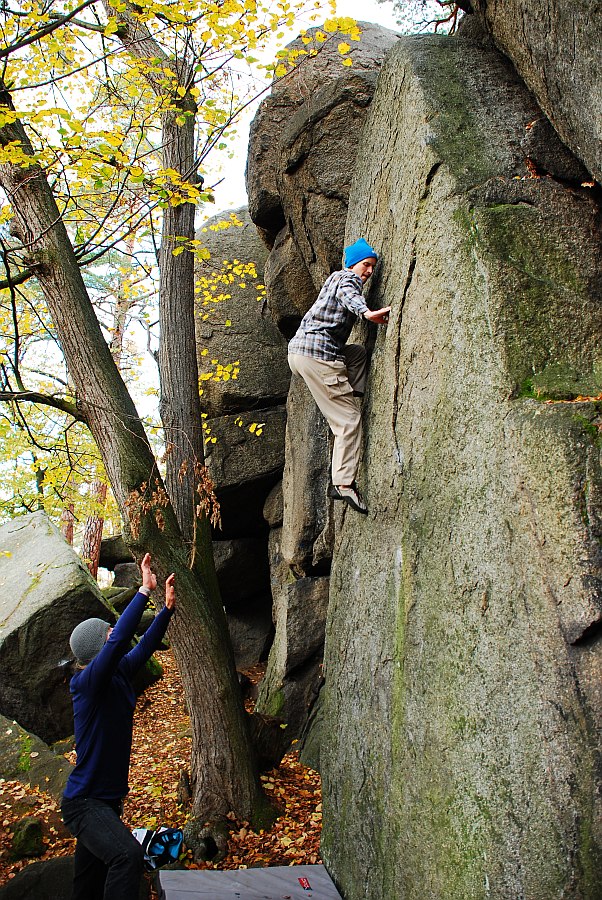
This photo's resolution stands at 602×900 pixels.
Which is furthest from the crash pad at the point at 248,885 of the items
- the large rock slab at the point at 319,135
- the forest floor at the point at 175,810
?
the large rock slab at the point at 319,135

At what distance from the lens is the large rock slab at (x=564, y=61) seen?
4094 millimetres

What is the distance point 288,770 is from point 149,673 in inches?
151

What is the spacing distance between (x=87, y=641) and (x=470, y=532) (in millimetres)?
2445

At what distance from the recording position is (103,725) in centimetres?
425

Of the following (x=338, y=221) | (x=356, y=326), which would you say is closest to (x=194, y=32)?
(x=338, y=221)

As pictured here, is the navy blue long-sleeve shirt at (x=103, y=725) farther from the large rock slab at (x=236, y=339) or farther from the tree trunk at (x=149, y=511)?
the large rock slab at (x=236, y=339)

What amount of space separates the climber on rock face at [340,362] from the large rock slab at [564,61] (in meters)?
1.68

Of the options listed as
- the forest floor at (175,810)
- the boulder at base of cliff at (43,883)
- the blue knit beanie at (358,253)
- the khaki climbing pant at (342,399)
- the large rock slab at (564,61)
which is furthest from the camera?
the forest floor at (175,810)

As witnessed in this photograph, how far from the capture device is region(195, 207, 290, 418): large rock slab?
11.4 m

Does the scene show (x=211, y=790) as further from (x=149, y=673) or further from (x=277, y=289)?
(x=277, y=289)

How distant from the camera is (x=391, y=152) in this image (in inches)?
228

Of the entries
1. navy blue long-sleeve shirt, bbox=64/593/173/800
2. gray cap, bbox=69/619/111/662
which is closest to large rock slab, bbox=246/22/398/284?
gray cap, bbox=69/619/111/662

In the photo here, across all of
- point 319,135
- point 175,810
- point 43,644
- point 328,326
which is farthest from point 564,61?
point 43,644

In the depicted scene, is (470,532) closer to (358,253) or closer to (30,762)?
(358,253)
